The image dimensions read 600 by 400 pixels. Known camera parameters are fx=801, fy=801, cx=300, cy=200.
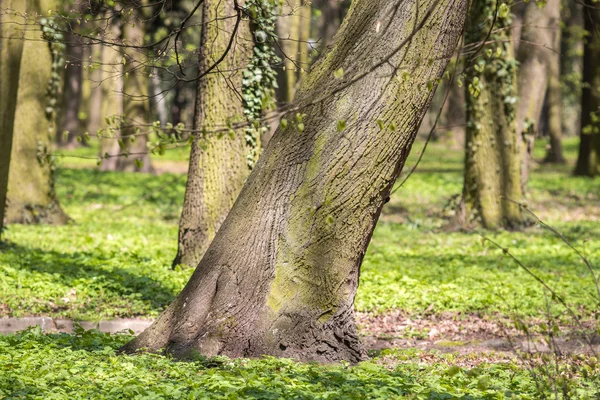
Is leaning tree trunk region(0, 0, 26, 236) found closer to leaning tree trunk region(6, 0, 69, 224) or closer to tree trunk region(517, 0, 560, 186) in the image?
leaning tree trunk region(6, 0, 69, 224)

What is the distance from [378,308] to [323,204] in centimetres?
356

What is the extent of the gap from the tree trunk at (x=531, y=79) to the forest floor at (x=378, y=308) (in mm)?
1977

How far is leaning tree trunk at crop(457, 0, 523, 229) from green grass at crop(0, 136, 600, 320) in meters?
0.63

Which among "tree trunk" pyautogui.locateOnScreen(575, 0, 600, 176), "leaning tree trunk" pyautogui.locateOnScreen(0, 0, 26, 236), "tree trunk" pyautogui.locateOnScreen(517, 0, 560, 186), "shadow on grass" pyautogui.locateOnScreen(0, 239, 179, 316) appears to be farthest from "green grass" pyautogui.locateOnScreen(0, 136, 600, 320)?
"tree trunk" pyautogui.locateOnScreen(575, 0, 600, 176)

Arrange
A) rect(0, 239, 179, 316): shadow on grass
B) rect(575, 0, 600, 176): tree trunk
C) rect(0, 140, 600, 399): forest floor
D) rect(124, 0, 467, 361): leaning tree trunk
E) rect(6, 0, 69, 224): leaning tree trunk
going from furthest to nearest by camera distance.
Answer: rect(575, 0, 600, 176): tree trunk
rect(6, 0, 69, 224): leaning tree trunk
rect(0, 239, 179, 316): shadow on grass
rect(124, 0, 467, 361): leaning tree trunk
rect(0, 140, 600, 399): forest floor

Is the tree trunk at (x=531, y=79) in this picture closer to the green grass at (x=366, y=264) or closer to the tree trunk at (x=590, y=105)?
the green grass at (x=366, y=264)

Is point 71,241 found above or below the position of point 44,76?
below

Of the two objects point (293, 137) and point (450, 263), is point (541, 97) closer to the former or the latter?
point (450, 263)


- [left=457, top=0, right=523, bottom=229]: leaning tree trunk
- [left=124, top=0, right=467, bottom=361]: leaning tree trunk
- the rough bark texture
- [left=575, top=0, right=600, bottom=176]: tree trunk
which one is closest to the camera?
[left=124, top=0, right=467, bottom=361]: leaning tree trunk

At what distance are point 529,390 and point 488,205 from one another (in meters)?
10.1

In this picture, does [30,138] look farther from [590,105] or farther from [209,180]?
[590,105]

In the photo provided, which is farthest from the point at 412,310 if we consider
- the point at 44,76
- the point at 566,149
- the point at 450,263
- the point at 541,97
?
the point at 566,149

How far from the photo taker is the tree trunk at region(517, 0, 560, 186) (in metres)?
17.5

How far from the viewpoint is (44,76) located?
14625 mm
